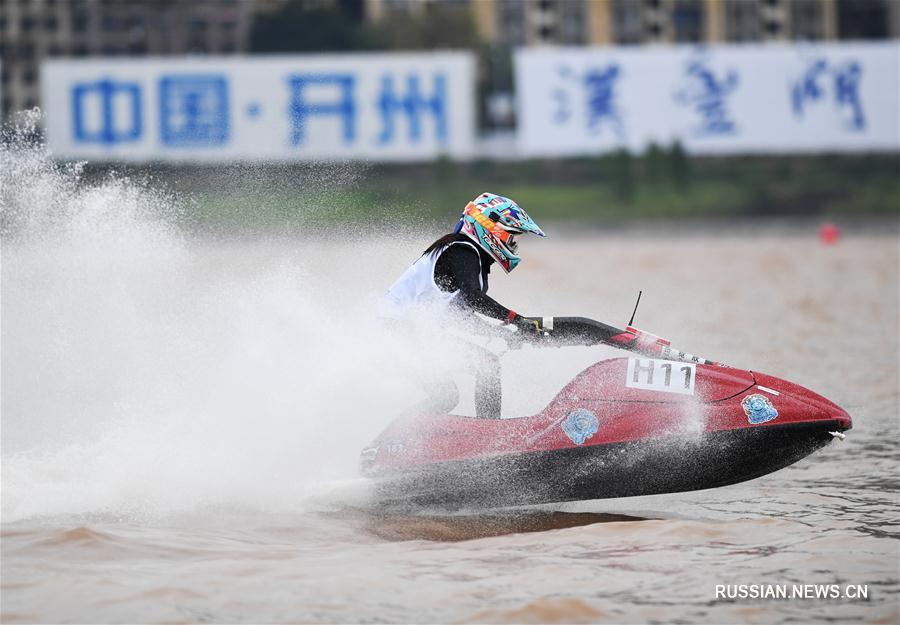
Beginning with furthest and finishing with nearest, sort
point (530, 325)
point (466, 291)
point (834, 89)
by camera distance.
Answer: point (834, 89)
point (466, 291)
point (530, 325)

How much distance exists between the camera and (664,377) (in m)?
8.44

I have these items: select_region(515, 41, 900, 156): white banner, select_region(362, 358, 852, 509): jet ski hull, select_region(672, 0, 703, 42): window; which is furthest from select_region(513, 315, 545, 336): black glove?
select_region(672, 0, 703, 42): window

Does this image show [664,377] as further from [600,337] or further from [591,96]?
[591,96]

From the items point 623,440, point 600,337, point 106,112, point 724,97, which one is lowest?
point 623,440

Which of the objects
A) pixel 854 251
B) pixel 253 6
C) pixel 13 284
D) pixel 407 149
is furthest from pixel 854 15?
pixel 13 284

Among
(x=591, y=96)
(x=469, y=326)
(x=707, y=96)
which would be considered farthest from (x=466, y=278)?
(x=707, y=96)

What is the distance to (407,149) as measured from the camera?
46719 millimetres

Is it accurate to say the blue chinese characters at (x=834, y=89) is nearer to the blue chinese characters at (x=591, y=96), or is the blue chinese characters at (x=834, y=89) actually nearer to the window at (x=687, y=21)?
the blue chinese characters at (x=591, y=96)

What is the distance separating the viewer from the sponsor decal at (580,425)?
8.44m

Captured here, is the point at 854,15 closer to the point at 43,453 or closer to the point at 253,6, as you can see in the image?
the point at 253,6

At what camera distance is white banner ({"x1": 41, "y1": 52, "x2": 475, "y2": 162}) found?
150ft

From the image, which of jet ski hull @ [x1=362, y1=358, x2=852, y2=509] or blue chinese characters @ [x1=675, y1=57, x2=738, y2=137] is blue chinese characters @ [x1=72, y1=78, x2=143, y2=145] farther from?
jet ski hull @ [x1=362, y1=358, x2=852, y2=509]

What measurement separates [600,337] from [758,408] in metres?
1.06

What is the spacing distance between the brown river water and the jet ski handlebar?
751mm
